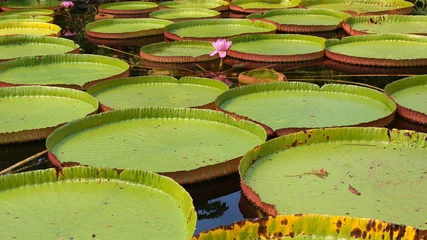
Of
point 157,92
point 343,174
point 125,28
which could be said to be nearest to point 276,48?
point 157,92

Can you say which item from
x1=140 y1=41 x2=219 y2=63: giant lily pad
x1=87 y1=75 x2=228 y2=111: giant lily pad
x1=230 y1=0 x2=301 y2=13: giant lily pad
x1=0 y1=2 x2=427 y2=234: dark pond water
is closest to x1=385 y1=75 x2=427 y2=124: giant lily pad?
x1=0 y1=2 x2=427 y2=234: dark pond water

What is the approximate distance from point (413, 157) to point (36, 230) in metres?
1.58

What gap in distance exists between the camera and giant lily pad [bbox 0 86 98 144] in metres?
3.05

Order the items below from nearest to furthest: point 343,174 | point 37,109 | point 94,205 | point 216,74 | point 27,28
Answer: point 94,205 < point 343,174 < point 37,109 < point 216,74 < point 27,28

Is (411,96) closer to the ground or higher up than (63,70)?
higher up

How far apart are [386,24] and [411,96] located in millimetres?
2670

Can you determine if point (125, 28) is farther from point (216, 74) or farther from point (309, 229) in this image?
point (309, 229)

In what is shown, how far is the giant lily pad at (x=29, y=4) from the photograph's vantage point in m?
7.62

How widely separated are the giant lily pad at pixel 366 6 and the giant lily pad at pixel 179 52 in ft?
7.06

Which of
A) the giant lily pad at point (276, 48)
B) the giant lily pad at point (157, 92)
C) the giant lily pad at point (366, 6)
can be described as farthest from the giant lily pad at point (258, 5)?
the giant lily pad at point (157, 92)

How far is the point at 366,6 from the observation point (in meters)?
7.20

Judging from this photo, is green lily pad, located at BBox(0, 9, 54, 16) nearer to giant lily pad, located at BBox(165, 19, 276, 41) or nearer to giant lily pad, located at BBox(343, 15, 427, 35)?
giant lily pad, located at BBox(165, 19, 276, 41)

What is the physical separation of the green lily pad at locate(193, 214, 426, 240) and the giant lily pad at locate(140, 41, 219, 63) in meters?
2.92

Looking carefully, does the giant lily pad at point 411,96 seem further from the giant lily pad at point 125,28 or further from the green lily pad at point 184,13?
the green lily pad at point 184,13
